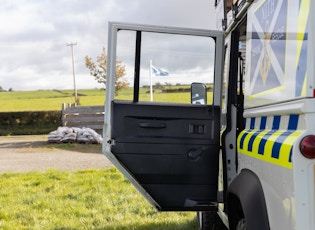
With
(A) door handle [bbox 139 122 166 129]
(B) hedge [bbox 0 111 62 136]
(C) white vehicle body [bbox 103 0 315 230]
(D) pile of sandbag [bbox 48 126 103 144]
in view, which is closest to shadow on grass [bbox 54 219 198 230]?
(C) white vehicle body [bbox 103 0 315 230]

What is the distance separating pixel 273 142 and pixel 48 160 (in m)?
10.7

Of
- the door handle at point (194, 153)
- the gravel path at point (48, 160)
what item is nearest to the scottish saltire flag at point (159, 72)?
the door handle at point (194, 153)

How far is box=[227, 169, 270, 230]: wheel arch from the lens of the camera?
2445mm

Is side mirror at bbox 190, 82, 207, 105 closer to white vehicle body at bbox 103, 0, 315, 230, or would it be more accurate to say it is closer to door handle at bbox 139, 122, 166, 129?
white vehicle body at bbox 103, 0, 315, 230

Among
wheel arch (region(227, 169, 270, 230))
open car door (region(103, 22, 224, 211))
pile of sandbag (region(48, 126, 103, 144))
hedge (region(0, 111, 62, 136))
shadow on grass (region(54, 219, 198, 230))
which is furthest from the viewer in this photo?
hedge (region(0, 111, 62, 136))

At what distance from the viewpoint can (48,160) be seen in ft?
40.4

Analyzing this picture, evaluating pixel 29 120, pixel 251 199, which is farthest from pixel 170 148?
pixel 29 120

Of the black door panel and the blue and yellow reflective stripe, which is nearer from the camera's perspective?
the blue and yellow reflective stripe

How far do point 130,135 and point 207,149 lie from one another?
640mm

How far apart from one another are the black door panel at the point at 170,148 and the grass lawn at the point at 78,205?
2.00 metres

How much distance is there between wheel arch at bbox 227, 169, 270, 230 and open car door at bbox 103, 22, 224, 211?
549 millimetres

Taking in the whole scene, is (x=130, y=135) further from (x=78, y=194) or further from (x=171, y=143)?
(x=78, y=194)

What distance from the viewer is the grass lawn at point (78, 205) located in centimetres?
573

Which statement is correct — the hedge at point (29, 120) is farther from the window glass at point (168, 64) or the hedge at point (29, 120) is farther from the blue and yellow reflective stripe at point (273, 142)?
the blue and yellow reflective stripe at point (273, 142)
